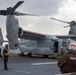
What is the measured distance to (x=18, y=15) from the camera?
2948cm

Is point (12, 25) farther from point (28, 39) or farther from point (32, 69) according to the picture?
point (32, 69)

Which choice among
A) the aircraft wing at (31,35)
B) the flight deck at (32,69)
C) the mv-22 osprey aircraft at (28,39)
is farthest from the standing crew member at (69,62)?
the aircraft wing at (31,35)

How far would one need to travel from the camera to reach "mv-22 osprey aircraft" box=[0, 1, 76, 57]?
27.9 metres

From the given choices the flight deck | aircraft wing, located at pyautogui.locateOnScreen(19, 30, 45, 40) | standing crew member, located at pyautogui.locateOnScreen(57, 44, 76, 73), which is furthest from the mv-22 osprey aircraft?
standing crew member, located at pyautogui.locateOnScreen(57, 44, 76, 73)

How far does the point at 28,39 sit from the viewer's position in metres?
37.0

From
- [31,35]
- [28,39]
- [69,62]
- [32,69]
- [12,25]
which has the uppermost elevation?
[12,25]

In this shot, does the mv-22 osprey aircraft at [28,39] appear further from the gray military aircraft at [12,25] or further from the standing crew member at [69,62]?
the standing crew member at [69,62]

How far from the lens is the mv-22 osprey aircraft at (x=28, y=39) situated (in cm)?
2789

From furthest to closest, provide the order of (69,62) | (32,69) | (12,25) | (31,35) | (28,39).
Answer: (28,39)
(31,35)
(12,25)
(32,69)
(69,62)

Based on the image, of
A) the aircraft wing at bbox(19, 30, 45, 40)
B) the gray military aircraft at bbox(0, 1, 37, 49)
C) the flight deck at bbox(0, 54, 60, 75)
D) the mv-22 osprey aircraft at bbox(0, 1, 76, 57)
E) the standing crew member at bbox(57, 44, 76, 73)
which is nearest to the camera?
the standing crew member at bbox(57, 44, 76, 73)

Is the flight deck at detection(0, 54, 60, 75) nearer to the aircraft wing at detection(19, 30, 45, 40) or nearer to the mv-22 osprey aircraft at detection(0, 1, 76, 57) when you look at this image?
the mv-22 osprey aircraft at detection(0, 1, 76, 57)

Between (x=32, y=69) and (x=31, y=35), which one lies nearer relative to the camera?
(x=32, y=69)

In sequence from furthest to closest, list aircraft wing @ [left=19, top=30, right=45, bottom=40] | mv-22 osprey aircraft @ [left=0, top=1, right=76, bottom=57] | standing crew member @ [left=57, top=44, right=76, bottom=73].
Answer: aircraft wing @ [left=19, top=30, right=45, bottom=40]
mv-22 osprey aircraft @ [left=0, top=1, right=76, bottom=57]
standing crew member @ [left=57, top=44, right=76, bottom=73]

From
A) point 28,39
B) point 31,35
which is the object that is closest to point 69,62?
point 31,35
